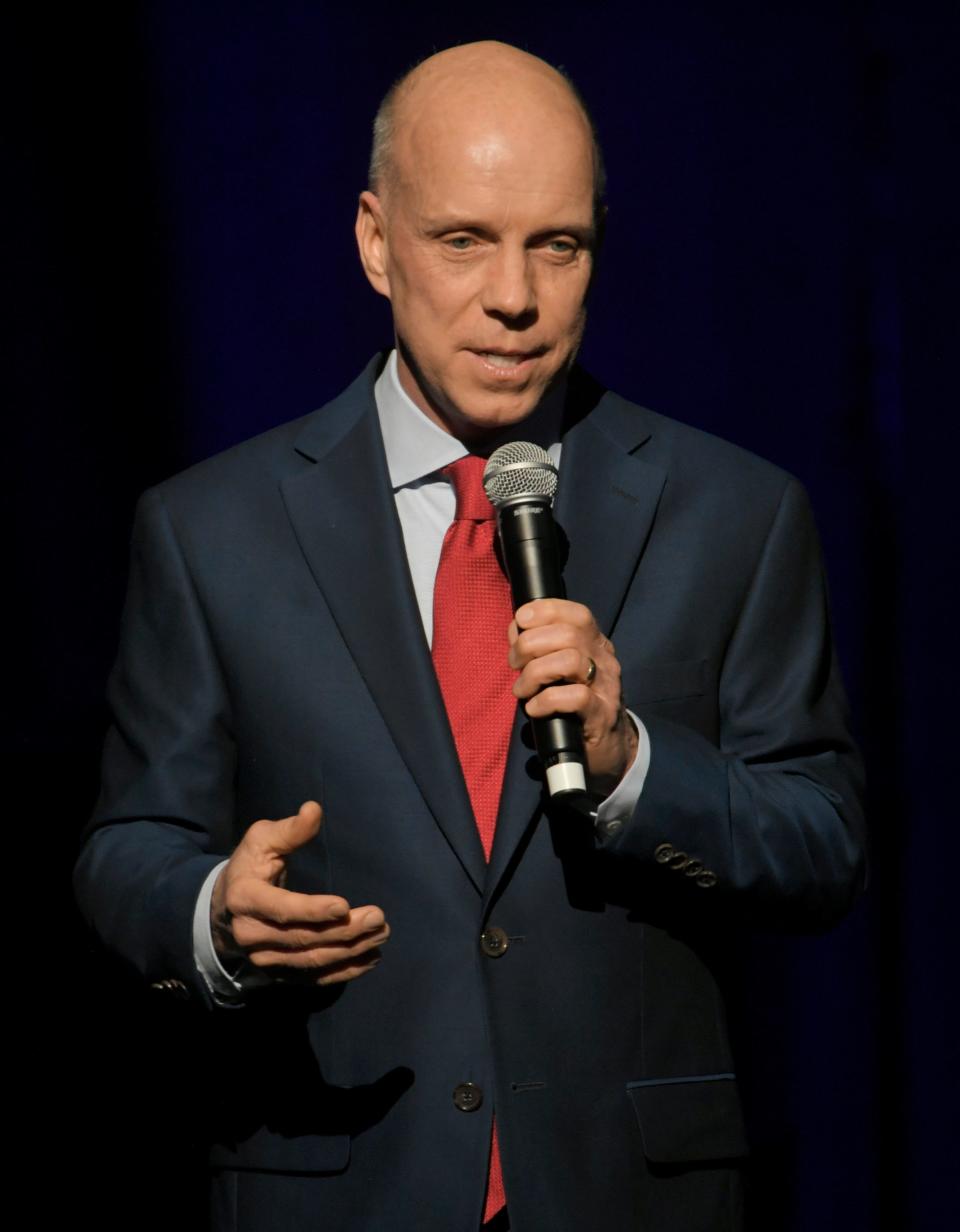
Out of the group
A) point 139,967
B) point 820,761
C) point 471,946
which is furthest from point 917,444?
point 139,967

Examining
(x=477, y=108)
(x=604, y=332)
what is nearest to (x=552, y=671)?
(x=477, y=108)

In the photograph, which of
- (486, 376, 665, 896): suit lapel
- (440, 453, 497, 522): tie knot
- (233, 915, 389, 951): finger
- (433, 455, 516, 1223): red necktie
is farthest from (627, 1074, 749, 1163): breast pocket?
(440, 453, 497, 522): tie knot

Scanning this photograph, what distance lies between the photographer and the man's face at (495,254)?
1.89 meters

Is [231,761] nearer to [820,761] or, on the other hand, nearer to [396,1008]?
[396,1008]

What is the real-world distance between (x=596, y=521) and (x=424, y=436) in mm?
230

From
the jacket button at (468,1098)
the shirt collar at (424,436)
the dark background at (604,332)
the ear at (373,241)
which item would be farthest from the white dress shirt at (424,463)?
the dark background at (604,332)

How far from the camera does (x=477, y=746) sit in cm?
186

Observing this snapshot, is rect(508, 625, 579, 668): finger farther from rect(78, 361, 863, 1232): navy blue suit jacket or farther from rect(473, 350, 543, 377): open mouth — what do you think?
rect(473, 350, 543, 377): open mouth

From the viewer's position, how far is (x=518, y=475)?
1.72 m

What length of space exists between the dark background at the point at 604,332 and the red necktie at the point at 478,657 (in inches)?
33.7

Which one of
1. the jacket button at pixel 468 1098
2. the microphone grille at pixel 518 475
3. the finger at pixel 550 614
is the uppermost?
the microphone grille at pixel 518 475

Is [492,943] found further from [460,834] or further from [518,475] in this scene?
[518,475]

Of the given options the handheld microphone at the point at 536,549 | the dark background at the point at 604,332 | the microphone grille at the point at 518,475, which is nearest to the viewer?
the handheld microphone at the point at 536,549

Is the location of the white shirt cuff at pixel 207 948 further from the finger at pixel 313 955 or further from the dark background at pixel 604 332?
the dark background at pixel 604 332
